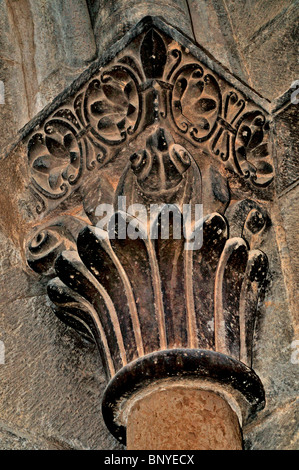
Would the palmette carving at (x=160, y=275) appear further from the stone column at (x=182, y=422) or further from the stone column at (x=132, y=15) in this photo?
the stone column at (x=132, y=15)

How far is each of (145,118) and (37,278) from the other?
1.93ft

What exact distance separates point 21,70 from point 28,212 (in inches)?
27.6

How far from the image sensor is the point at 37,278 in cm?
216

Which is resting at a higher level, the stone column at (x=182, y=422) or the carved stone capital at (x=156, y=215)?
the carved stone capital at (x=156, y=215)

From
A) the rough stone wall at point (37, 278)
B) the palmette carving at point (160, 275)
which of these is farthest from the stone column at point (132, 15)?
the palmette carving at point (160, 275)

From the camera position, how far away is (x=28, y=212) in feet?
7.07

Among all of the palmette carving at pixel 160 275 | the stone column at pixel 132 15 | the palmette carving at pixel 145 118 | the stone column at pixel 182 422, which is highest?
the stone column at pixel 132 15

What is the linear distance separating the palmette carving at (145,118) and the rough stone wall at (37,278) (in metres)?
0.13

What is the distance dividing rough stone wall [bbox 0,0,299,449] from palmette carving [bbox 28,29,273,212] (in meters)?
0.13

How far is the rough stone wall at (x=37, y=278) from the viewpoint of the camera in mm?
1930

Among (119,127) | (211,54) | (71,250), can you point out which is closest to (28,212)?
(71,250)

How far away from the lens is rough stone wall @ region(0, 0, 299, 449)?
1.93m

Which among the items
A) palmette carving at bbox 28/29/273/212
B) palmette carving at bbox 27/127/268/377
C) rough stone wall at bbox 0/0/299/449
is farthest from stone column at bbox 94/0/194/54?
palmette carving at bbox 27/127/268/377

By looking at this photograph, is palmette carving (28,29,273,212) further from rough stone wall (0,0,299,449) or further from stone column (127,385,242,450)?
stone column (127,385,242,450)
